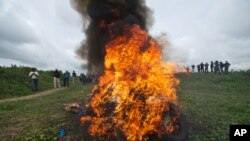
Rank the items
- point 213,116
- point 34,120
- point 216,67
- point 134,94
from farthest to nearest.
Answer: point 216,67, point 213,116, point 34,120, point 134,94

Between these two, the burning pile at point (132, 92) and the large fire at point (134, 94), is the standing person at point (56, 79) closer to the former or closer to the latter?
the burning pile at point (132, 92)

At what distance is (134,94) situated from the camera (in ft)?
46.7

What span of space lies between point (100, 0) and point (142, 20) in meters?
2.85

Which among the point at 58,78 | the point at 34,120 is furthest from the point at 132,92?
the point at 58,78

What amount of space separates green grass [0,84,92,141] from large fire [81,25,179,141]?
6.57 ft

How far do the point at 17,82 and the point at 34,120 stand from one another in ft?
60.2

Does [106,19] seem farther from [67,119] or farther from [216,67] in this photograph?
Answer: [216,67]

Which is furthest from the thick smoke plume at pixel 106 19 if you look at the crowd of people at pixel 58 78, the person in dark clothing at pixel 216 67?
the person in dark clothing at pixel 216 67

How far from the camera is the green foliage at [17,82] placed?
30.8 m

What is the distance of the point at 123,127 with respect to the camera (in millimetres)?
13406

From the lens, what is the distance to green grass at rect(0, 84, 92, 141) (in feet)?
49.9

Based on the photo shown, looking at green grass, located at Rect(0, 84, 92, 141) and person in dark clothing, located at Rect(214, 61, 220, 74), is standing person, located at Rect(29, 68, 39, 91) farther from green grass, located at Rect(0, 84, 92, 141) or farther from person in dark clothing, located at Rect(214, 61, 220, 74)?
person in dark clothing, located at Rect(214, 61, 220, 74)

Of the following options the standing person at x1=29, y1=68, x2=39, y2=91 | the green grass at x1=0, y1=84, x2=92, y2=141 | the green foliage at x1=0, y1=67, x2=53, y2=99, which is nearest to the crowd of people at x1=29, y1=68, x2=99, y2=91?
the standing person at x1=29, y1=68, x2=39, y2=91

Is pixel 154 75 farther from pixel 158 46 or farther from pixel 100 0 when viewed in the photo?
pixel 100 0
